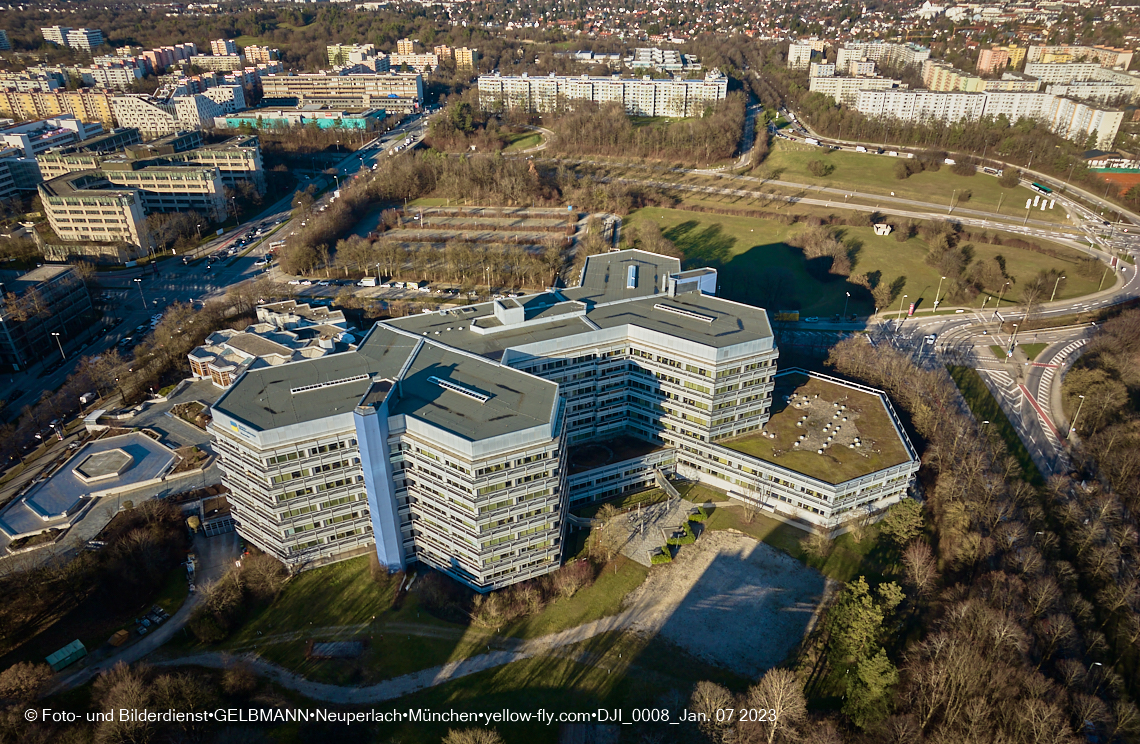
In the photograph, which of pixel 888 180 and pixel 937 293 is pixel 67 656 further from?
pixel 888 180

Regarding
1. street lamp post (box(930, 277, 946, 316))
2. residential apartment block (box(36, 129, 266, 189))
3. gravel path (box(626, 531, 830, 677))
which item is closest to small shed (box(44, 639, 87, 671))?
gravel path (box(626, 531, 830, 677))

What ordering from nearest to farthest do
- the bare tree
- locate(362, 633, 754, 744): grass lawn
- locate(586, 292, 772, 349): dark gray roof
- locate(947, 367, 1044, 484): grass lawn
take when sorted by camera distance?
the bare tree
locate(362, 633, 754, 744): grass lawn
locate(586, 292, 772, 349): dark gray roof
locate(947, 367, 1044, 484): grass lawn

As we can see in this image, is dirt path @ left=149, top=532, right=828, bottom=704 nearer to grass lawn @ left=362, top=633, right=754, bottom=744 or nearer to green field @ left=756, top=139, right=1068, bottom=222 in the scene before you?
grass lawn @ left=362, top=633, right=754, bottom=744

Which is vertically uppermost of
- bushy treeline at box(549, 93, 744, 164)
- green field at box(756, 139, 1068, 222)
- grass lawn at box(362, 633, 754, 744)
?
bushy treeline at box(549, 93, 744, 164)

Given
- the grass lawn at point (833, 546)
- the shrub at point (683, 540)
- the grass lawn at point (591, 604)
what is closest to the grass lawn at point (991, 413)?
the grass lawn at point (833, 546)

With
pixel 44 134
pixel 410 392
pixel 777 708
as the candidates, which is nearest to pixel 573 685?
pixel 777 708
